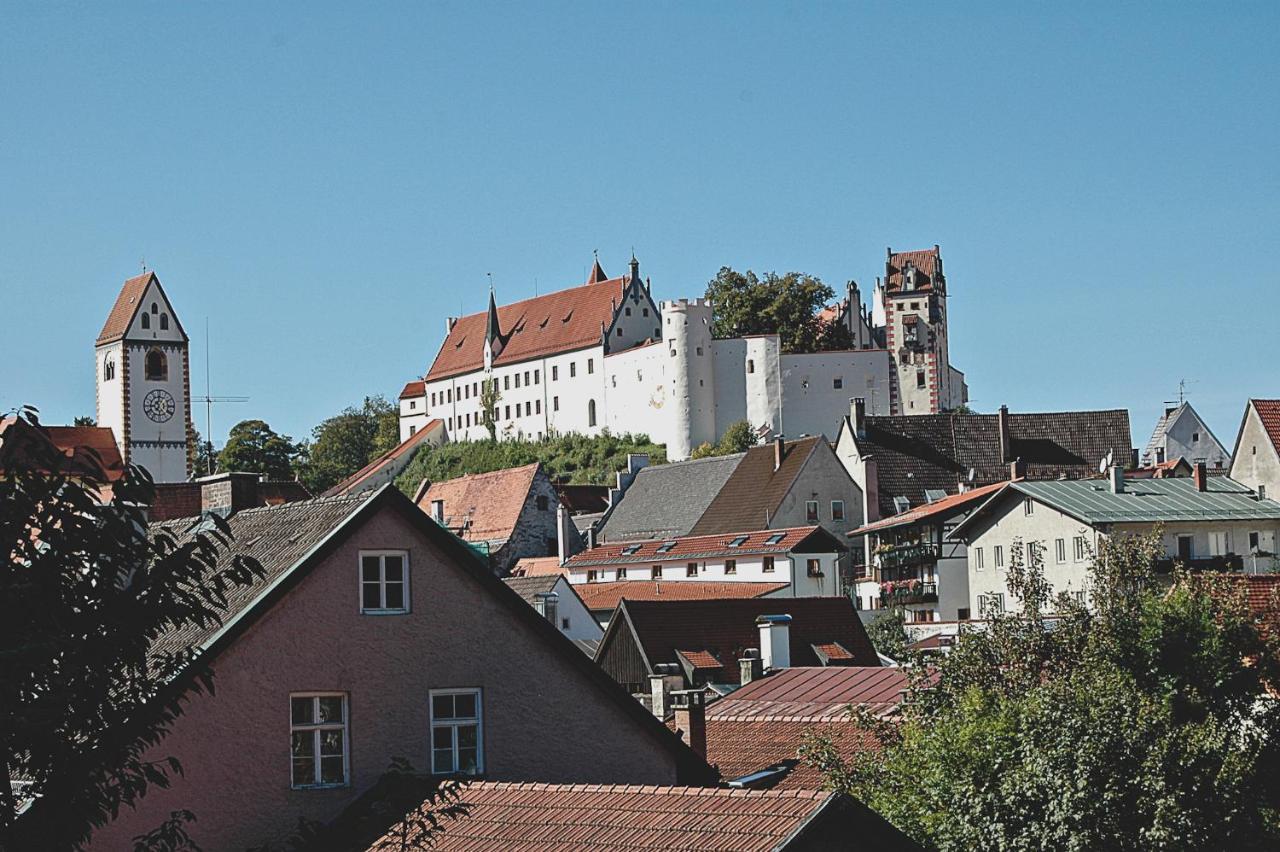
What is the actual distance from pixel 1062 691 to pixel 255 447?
12131cm

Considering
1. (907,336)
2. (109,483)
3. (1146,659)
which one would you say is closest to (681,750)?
(1146,659)

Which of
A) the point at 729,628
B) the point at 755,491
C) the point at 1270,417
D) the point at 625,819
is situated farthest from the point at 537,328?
the point at 625,819

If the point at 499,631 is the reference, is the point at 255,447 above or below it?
above

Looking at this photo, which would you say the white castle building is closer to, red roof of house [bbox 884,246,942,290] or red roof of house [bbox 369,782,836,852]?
red roof of house [bbox 884,246,942,290]

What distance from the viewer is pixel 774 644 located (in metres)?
32.3

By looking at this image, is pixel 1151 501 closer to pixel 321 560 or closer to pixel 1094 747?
pixel 1094 747

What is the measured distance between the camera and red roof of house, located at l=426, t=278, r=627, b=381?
442 feet

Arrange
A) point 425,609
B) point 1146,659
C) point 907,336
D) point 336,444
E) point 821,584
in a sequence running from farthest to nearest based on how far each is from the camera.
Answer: point 336,444
point 907,336
point 821,584
point 1146,659
point 425,609

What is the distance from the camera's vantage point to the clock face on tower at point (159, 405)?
422ft

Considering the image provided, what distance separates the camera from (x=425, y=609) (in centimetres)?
1841

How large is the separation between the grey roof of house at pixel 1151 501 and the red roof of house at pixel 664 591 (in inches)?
400

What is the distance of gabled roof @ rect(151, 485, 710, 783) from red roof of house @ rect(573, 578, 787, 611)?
44.6 m

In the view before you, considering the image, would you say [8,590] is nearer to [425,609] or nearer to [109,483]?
[109,483]

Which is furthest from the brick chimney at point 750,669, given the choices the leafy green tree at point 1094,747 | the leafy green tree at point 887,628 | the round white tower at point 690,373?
the round white tower at point 690,373
